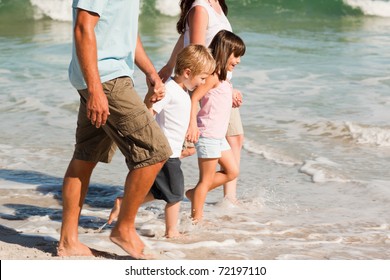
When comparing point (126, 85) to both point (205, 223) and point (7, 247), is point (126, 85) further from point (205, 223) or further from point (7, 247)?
point (205, 223)

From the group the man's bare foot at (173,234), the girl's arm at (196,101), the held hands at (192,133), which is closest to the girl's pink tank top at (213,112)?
the girl's arm at (196,101)

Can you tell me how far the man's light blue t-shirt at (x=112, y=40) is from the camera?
14.6 feet

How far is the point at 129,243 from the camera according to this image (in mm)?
4684

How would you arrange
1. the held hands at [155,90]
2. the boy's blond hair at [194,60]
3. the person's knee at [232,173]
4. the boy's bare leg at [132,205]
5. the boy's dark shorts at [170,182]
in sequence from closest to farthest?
the boy's bare leg at [132,205], the held hands at [155,90], the boy's blond hair at [194,60], the boy's dark shorts at [170,182], the person's knee at [232,173]

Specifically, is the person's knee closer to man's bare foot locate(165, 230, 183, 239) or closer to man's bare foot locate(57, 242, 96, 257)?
man's bare foot locate(165, 230, 183, 239)

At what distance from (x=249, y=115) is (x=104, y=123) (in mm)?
5457

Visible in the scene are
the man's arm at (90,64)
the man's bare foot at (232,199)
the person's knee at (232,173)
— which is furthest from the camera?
the man's bare foot at (232,199)

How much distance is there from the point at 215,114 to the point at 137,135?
1309 mm

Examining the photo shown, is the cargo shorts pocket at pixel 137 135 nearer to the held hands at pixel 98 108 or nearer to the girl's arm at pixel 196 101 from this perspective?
the held hands at pixel 98 108

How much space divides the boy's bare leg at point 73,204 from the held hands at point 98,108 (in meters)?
0.48

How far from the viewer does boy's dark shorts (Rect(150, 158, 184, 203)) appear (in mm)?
5176

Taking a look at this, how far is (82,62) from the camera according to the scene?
4285 millimetres

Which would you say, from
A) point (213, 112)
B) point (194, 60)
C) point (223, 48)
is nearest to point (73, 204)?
point (194, 60)
